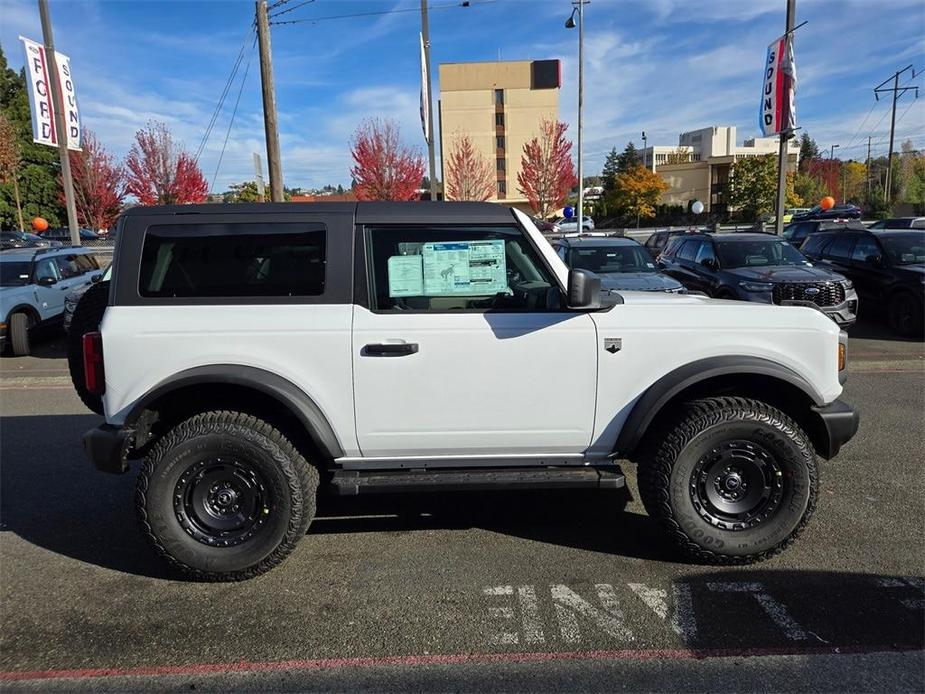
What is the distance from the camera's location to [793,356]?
3426mm

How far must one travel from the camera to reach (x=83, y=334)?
3.72 metres

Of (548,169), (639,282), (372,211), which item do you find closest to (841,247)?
(639,282)

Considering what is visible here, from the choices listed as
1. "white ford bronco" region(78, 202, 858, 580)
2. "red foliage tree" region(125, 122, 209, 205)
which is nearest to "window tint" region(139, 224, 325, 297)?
"white ford bronco" region(78, 202, 858, 580)

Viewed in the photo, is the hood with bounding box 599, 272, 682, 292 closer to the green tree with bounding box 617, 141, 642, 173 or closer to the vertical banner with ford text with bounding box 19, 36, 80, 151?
the vertical banner with ford text with bounding box 19, 36, 80, 151

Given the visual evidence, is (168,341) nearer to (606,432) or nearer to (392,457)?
(392,457)

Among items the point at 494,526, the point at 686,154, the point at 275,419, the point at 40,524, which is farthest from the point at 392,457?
the point at 686,154

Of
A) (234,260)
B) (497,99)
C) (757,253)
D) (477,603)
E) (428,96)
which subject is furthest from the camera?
(497,99)

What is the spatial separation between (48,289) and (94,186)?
1403 inches

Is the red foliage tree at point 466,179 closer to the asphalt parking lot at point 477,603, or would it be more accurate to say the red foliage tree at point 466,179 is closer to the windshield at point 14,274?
the windshield at point 14,274

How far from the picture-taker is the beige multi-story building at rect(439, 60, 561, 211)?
74.8m

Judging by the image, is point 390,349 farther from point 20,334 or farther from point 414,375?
point 20,334

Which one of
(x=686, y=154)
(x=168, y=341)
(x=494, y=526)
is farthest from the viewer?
(x=686, y=154)

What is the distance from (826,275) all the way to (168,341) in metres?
9.56

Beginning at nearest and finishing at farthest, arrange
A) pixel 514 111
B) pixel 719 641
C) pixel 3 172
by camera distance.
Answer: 1. pixel 719 641
2. pixel 3 172
3. pixel 514 111
